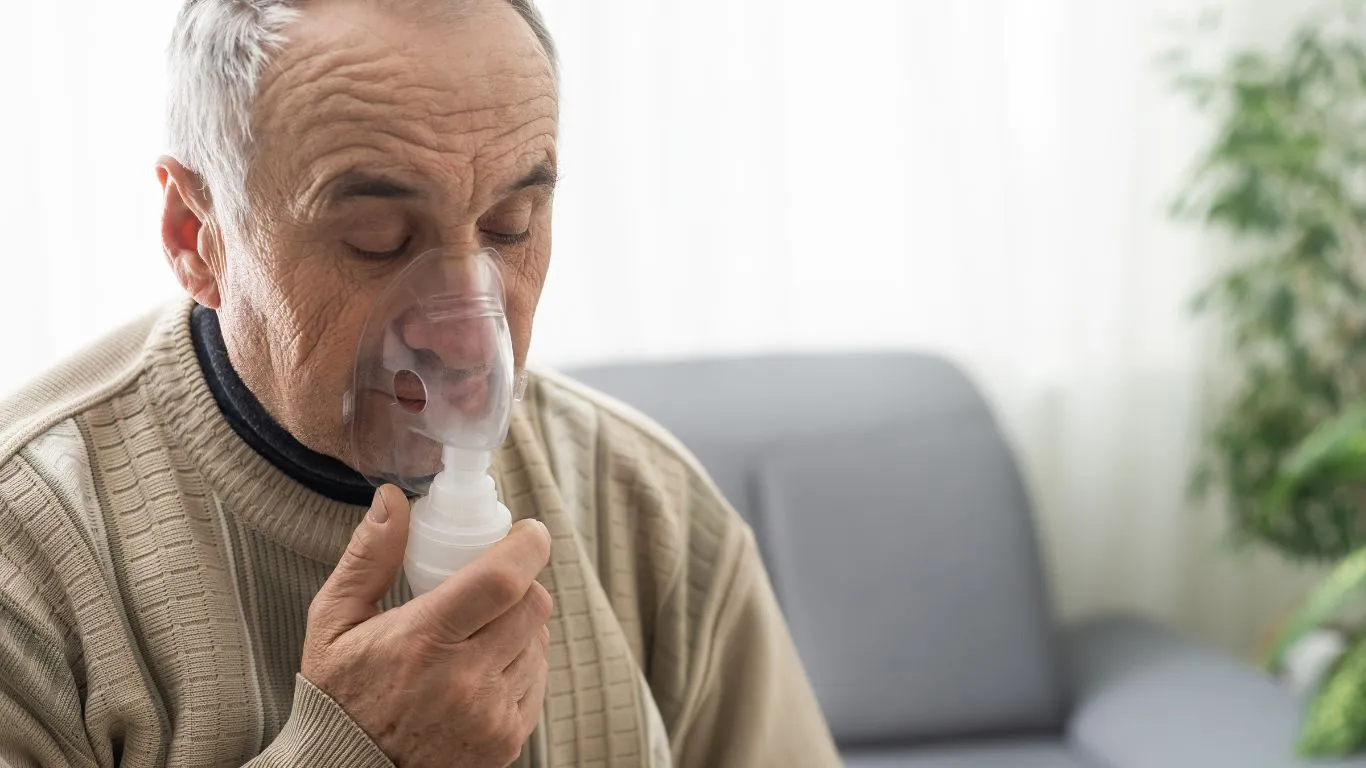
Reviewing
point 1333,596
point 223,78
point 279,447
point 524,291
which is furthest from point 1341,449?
point 223,78

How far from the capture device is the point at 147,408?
1.00m

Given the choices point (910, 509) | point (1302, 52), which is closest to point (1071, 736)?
point (910, 509)

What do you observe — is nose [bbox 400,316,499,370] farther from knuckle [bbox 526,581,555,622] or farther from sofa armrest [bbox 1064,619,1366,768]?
sofa armrest [bbox 1064,619,1366,768]

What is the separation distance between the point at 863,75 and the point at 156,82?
1.16 meters

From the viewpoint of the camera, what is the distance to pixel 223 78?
0.86 meters

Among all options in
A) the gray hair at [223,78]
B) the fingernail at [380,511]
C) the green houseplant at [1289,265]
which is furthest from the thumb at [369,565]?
the green houseplant at [1289,265]

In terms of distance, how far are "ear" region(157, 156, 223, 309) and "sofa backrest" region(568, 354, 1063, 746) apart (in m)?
1.20

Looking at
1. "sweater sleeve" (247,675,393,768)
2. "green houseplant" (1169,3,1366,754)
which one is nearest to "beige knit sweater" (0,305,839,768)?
"sweater sleeve" (247,675,393,768)

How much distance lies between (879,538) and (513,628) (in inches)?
55.4

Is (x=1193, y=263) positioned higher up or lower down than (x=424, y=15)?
lower down

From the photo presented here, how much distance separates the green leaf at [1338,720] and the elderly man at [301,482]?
1075mm

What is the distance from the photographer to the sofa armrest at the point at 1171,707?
6.26ft

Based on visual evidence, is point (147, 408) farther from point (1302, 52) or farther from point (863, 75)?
point (1302, 52)

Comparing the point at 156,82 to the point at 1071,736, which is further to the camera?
the point at 1071,736
